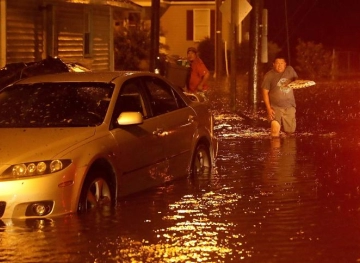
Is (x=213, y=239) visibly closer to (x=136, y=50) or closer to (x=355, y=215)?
(x=355, y=215)

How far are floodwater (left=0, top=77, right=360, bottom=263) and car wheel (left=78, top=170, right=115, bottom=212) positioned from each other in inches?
4.1

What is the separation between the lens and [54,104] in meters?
10.2

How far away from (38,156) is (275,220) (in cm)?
234

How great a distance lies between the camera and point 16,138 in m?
9.21

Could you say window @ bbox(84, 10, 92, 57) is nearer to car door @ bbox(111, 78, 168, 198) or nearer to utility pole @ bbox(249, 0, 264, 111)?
utility pole @ bbox(249, 0, 264, 111)

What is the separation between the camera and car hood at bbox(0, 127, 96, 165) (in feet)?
28.7

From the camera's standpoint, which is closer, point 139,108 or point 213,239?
point 213,239

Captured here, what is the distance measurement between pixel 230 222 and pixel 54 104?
93.4 inches

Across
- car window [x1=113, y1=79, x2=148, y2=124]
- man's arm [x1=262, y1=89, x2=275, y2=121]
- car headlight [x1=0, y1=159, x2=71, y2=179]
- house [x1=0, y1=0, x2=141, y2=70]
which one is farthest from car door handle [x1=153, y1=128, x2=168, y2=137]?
house [x1=0, y1=0, x2=141, y2=70]

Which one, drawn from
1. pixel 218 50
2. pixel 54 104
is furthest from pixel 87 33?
pixel 54 104

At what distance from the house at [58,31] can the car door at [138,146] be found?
10102 mm

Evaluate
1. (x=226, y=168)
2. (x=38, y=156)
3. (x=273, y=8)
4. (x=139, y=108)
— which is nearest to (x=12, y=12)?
(x=226, y=168)

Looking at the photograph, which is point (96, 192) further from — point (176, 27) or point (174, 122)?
point (176, 27)

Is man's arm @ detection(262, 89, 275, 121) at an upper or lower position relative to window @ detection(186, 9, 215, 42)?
lower
